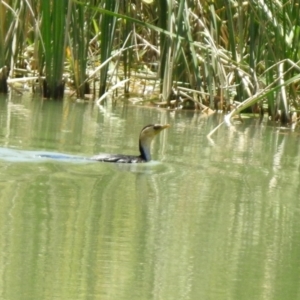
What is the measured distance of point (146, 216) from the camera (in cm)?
508

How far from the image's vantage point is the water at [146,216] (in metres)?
3.83

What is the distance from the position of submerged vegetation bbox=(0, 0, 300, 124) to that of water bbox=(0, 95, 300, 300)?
121cm

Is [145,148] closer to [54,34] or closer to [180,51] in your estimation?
[180,51]

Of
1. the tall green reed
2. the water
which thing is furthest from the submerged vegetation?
the water

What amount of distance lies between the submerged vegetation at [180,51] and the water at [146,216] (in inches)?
47.8

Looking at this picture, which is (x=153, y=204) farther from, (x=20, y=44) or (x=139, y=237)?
(x=20, y=44)

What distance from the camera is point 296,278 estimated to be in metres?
4.08

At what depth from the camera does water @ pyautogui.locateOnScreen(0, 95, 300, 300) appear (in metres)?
3.83

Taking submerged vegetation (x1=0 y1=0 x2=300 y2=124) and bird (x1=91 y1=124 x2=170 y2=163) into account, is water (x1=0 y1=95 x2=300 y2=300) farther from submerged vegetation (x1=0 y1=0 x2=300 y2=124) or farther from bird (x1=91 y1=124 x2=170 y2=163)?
submerged vegetation (x1=0 y1=0 x2=300 y2=124)

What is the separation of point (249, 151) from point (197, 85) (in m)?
2.64

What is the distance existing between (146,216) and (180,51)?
5207 mm

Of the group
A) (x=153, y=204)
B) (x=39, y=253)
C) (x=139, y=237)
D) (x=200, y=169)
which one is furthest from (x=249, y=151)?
(x=39, y=253)

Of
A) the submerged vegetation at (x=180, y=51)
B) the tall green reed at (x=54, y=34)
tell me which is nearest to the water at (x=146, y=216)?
the submerged vegetation at (x=180, y=51)

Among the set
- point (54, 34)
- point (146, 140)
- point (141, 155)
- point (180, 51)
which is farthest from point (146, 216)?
point (54, 34)
